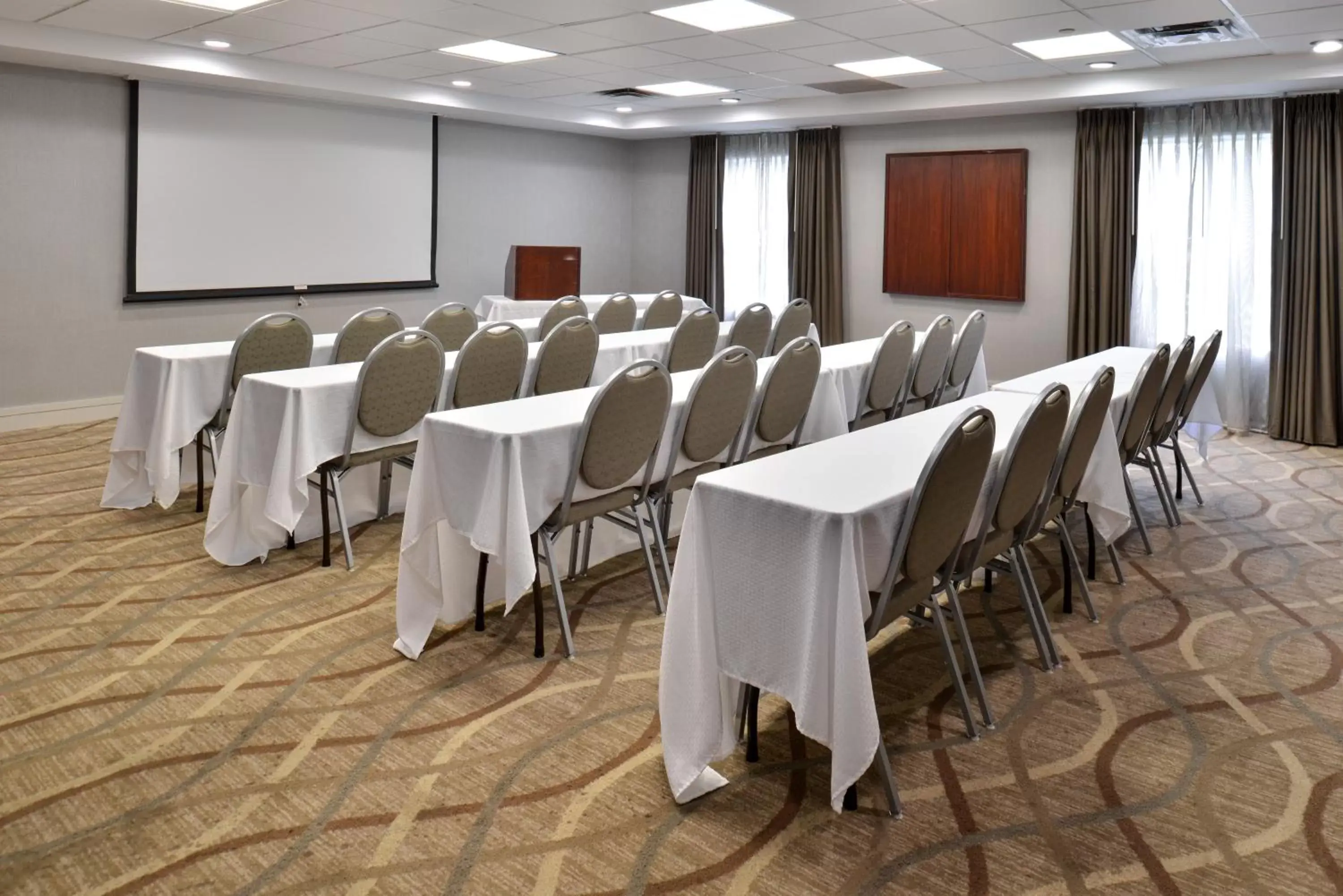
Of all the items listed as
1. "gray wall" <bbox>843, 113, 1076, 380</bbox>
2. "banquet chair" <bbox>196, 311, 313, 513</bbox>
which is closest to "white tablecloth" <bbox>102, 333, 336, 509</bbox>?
"banquet chair" <bbox>196, 311, 313, 513</bbox>

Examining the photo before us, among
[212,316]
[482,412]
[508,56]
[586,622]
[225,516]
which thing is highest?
[508,56]

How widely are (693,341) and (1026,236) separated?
448 cm

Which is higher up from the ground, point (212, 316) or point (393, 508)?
point (212, 316)

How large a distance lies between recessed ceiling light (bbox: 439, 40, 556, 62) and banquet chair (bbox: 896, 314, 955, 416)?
3.49 metres

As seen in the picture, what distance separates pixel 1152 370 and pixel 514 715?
2.89 meters

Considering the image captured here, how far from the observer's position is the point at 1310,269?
25.2 ft

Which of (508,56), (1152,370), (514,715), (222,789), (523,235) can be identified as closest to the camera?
(222,789)

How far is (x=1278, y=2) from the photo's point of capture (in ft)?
17.8

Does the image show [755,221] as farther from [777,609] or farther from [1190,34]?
[777,609]

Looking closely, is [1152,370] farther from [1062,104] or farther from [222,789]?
[1062,104]

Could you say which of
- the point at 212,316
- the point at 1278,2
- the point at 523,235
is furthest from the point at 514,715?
the point at 523,235

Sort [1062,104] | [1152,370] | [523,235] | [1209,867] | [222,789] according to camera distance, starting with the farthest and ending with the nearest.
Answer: [523,235], [1062,104], [1152,370], [222,789], [1209,867]

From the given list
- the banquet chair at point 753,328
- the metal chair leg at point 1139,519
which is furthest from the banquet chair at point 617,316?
the metal chair leg at point 1139,519

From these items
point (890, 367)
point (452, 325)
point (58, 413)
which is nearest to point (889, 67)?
point (890, 367)
